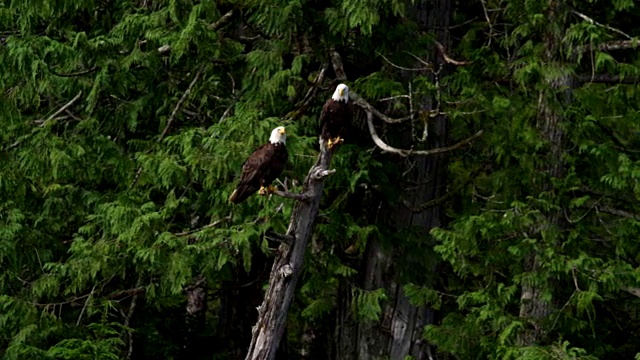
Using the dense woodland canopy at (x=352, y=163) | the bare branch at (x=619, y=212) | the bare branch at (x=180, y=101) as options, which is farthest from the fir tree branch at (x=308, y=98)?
the bare branch at (x=619, y=212)

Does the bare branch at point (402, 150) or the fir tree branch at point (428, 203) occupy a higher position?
the bare branch at point (402, 150)

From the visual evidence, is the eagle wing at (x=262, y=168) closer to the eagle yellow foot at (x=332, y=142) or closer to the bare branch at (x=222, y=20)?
the eagle yellow foot at (x=332, y=142)

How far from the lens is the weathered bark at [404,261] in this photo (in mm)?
12242

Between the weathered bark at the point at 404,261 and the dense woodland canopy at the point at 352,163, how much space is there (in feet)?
0.07

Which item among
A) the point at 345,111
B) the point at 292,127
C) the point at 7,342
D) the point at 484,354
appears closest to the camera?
the point at 345,111

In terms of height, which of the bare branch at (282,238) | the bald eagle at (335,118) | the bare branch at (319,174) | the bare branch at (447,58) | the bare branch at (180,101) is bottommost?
the bare branch at (180,101)

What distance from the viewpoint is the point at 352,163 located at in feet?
37.3

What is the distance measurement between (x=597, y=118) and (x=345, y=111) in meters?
2.37

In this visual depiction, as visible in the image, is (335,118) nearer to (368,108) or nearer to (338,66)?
(368,108)

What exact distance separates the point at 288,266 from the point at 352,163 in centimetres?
242

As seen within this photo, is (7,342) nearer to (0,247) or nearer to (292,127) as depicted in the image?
(0,247)

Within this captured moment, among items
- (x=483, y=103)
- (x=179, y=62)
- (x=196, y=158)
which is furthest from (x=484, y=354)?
(x=179, y=62)

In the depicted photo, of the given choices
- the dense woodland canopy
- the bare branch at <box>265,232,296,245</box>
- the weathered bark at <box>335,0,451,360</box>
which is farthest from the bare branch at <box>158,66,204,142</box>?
the bare branch at <box>265,232,296,245</box>

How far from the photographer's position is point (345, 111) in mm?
9953
